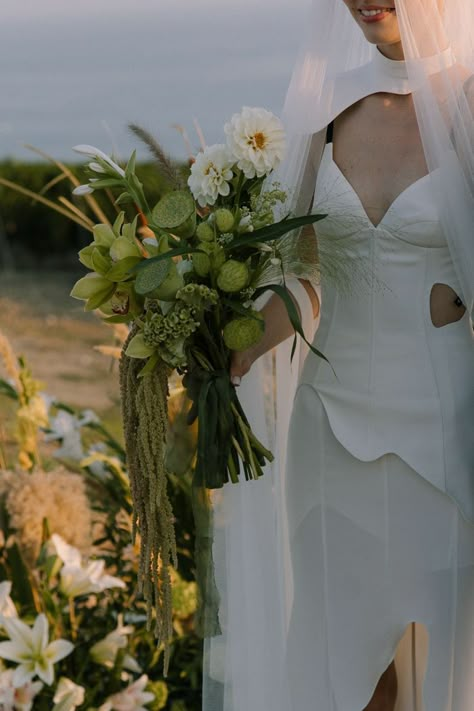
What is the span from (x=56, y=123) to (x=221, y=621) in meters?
10.3

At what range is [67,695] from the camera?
2.71m

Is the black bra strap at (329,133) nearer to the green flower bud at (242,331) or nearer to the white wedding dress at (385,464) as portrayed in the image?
the white wedding dress at (385,464)

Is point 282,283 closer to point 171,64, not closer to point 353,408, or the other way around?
point 353,408

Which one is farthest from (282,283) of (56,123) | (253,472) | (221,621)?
(56,123)

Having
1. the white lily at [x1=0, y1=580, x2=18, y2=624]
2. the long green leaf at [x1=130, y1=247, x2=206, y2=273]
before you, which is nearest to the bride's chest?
the long green leaf at [x1=130, y1=247, x2=206, y2=273]

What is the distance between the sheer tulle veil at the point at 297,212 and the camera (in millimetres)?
2066

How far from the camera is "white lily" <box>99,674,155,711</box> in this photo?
9.21 feet

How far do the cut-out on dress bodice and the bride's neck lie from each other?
287 mm

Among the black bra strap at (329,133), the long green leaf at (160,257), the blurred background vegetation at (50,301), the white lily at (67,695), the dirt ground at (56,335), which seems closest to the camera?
the long green leaf at (160,257)

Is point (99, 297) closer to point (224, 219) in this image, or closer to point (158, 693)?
point (224, 219)

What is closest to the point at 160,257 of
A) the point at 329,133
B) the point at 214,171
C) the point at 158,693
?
the point at 214,171

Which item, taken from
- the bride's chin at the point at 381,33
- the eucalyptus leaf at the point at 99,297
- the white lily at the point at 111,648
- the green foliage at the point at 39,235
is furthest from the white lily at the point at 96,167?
the green foliage at the point at 39,235

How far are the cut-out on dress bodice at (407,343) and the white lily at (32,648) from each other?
1045 millimetres

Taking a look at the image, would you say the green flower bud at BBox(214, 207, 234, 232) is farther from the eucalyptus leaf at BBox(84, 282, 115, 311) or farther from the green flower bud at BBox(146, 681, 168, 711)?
the green flower bud at BBox(146, 681, 168, 711)
